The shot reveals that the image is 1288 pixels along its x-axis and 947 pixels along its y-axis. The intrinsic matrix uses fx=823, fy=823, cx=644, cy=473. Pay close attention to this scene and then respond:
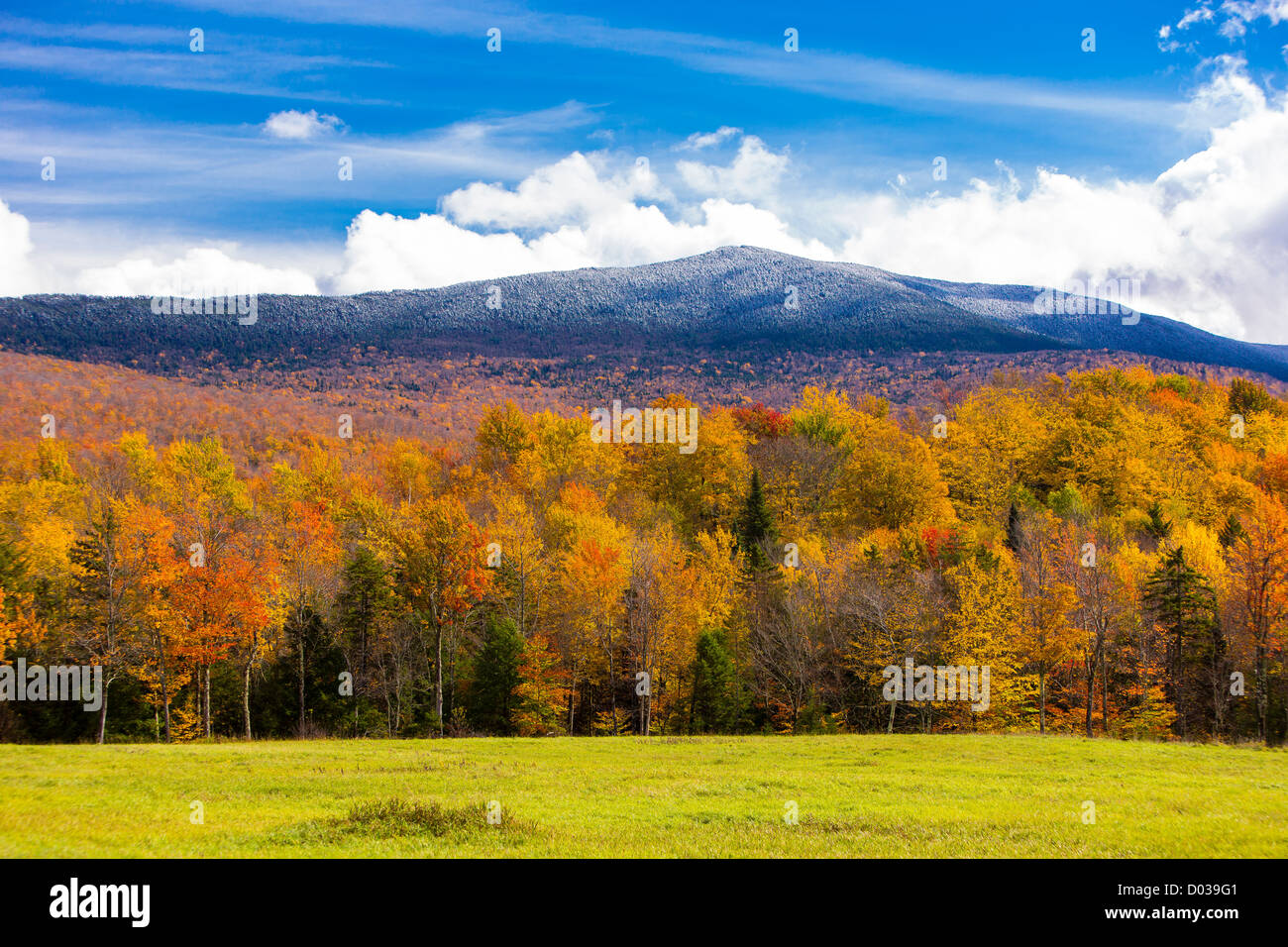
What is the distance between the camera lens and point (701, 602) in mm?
58344

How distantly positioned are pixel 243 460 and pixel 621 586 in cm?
9831

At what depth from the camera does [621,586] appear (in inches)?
2216

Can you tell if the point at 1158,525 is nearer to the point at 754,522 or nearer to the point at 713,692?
the point at 754,522

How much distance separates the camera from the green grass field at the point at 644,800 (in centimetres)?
1416

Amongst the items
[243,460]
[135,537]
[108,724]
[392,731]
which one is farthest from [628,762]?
[243,460]

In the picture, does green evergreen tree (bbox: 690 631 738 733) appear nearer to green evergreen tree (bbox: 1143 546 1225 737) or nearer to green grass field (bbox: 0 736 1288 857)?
green grass field (bbox: 0 736 1288 857)

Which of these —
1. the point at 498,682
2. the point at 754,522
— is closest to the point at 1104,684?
the point at 754,522

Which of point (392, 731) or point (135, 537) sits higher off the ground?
point (135, 537)

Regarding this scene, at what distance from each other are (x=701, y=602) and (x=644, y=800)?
1517 inches

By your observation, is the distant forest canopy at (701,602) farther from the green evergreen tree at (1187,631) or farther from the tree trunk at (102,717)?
the tree trunk at (102,717)

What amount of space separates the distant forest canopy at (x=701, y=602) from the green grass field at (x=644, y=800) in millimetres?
17859

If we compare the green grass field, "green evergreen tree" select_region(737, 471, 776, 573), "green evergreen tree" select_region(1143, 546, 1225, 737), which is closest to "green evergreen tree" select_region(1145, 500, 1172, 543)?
"green evergreen tree" select_region(1143, 546, 1225, 737)

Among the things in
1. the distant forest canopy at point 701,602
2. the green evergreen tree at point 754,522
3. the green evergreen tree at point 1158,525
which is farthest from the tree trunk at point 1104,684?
the green evergreen tree at point 754,522
